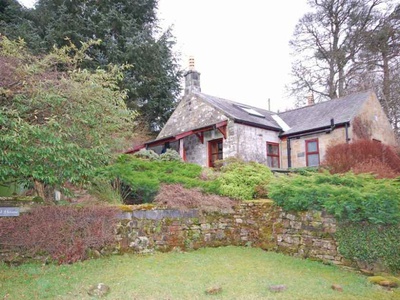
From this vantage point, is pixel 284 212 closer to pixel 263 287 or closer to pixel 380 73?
pixel 263 287

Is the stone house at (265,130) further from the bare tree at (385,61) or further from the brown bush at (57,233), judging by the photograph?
the brown bush at (57,233)

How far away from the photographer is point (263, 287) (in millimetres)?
5246

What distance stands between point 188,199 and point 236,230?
164 cm

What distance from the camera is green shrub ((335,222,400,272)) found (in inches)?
235

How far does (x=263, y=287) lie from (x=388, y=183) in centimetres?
341

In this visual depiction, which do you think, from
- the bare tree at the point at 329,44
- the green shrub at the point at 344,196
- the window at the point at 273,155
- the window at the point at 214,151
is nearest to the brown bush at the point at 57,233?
the green shrub at the point at 344,196

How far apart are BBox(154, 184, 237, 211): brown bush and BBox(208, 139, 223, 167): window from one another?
7629mm

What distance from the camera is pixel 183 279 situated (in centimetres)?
552

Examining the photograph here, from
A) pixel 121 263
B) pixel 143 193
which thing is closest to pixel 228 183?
pixel 143 193

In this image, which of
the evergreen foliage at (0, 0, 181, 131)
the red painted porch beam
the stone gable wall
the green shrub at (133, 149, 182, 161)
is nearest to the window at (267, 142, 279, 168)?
the red painted porch beam

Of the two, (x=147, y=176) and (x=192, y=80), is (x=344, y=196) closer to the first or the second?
(x=147, y=176)

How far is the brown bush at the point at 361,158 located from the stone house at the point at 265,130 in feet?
8.93

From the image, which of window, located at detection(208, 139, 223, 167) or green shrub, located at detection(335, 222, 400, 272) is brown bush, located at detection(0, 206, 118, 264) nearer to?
green shrub, located at detection(335, 222, 400, 272)

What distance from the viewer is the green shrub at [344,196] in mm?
6008
